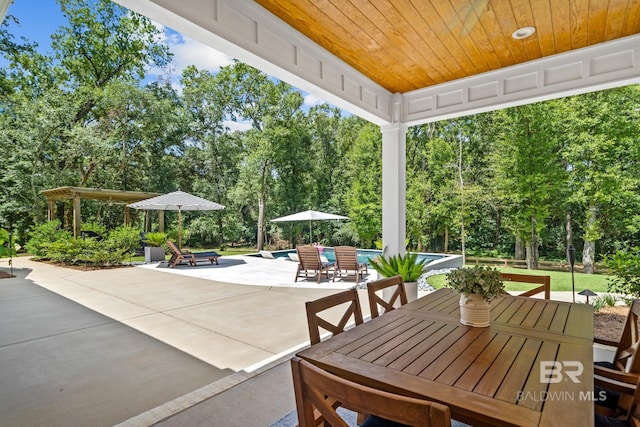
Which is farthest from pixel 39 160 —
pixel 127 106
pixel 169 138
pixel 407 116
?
pixel 407 116

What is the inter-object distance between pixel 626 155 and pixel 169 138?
63.1 feet

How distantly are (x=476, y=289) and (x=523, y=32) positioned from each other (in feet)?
8.14

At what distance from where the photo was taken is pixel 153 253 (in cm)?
1108

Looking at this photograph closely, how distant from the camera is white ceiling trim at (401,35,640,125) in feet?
→ 10.6

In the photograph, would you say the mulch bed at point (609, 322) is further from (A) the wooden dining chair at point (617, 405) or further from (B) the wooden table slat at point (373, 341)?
(B) the wooden table slat at point (373, 341)

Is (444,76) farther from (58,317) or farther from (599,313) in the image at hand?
(58,317)

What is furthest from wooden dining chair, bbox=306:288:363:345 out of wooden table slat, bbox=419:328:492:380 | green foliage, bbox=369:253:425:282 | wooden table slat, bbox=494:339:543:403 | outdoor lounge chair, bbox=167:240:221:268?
outdoor lounge chair, bbox=167:240:221:268

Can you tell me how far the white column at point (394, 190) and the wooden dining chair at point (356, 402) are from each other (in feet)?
12.4

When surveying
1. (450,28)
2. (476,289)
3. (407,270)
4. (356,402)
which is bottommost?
(407,270)

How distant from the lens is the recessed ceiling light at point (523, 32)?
2951 millimetres

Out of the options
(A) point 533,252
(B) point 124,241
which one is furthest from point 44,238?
(A) point 533,252

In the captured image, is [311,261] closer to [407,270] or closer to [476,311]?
[407,270]

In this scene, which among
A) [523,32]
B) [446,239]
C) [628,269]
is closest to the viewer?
[523,32]

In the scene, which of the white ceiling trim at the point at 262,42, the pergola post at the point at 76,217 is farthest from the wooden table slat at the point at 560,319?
the pergola post at the point at 76,217
